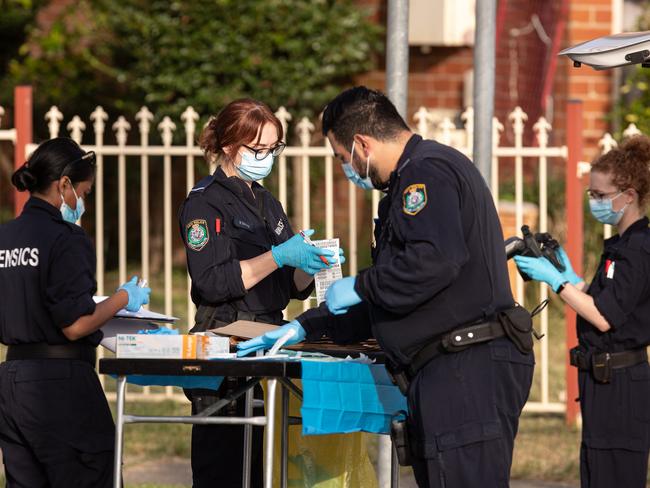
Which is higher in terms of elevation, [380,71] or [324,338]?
[380,71]

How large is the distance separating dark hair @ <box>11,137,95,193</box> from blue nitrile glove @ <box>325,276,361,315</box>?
3.56ft

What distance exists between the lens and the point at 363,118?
3893mm

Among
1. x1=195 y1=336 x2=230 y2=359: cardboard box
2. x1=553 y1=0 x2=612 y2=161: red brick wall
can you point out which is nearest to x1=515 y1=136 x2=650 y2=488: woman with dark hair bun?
x1=195 y1=336 x2=230 y2=359: cardboard box

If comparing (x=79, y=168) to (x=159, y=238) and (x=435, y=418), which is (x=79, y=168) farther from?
(x=159, y=238)

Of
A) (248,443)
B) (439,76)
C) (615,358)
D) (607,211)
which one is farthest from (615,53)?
(439,76)

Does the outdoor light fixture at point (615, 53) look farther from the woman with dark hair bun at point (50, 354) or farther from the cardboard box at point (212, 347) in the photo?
the woman with dark hair bun at point (50, 354)

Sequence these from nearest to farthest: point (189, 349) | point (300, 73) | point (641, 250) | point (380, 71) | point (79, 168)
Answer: point (189, 349) < point (79, 168) < point (641, 250) < point (300, 73) < point (380, 71)

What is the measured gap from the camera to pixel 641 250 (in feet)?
15.7

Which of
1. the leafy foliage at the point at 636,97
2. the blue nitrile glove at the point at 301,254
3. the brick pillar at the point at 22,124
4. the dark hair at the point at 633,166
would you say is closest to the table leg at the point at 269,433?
the blue nitrile glove at the point at 301,254

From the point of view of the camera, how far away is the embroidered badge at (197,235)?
464 centimetres

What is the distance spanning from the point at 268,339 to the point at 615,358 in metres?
1.37

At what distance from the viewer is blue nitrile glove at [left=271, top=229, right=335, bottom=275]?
4.56 meters

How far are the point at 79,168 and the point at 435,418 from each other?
→ 158 centimetres

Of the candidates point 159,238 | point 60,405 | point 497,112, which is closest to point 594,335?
point 60,405
